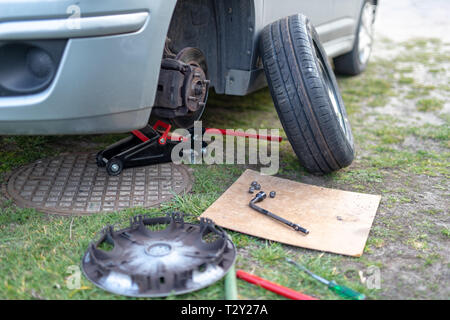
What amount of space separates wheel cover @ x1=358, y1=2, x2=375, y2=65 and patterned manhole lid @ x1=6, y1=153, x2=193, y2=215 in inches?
120

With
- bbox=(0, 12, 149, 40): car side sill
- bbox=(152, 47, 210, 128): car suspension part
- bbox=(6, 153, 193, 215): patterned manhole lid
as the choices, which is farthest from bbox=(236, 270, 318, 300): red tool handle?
bbox=(0, 12, 149, 40): car side sill

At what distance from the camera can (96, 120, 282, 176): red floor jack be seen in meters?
2.77

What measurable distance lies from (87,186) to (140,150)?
0.39 meters

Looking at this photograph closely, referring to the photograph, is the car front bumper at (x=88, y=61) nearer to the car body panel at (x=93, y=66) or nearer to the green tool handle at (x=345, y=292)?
the car body panel at (x=93, y=66)

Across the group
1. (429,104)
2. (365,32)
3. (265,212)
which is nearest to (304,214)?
(265,212)

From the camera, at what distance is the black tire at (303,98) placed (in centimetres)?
258

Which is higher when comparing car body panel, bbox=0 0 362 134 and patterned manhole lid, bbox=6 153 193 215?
car body panel, bbox=0 0 362 134

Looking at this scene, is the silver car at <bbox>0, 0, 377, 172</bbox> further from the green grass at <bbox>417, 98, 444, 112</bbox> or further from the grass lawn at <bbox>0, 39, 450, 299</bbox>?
the green grass at <bbox>417, 98, 444, 112</bbox>

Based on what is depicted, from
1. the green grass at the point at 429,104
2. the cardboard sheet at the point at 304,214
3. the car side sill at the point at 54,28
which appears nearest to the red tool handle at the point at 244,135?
the cardboard sheet at the point at 304,214

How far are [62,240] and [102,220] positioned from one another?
24 cm

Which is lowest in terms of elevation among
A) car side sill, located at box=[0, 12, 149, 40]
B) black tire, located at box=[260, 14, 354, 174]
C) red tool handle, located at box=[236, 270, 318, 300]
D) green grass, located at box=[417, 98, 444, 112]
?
green grass, located at box=[417, 98, 444, 112]

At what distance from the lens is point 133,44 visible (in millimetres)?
1946

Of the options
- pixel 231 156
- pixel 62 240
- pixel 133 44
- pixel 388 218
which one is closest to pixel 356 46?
pixel 231 156

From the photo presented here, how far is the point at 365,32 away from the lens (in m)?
5.16
